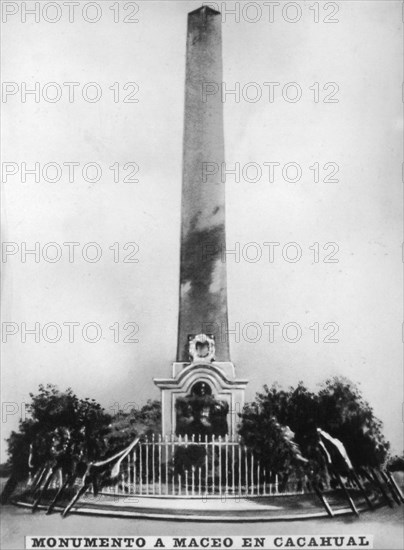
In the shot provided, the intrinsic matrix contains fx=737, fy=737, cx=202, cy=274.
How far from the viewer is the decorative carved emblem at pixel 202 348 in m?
4.04

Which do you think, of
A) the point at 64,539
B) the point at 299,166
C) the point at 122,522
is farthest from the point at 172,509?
the point at 299,166

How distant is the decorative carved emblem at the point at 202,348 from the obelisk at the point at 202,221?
2 centimetres

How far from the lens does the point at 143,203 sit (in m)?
4.08

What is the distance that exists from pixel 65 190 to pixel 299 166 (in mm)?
1303

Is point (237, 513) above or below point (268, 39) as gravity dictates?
below

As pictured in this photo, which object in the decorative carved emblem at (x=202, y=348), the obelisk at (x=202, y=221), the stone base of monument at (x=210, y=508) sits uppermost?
the obelisk at (x=202, y=221)

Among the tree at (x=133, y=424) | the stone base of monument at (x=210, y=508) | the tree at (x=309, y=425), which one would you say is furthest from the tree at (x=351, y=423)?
the tree at (x=133, y=424)

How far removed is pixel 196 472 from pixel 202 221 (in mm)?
1369

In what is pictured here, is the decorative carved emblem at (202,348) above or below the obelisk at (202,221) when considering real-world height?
below

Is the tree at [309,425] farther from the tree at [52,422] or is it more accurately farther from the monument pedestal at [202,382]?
the tree at [52,422]

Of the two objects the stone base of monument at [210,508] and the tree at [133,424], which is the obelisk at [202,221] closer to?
the tree at [133,424]

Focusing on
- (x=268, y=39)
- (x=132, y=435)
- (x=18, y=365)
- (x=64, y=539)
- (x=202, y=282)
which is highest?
(x=268, y=39)

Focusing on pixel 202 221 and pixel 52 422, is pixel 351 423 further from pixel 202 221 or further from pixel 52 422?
pixel 52 422

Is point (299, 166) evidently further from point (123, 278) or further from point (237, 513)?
point (237, 513)
